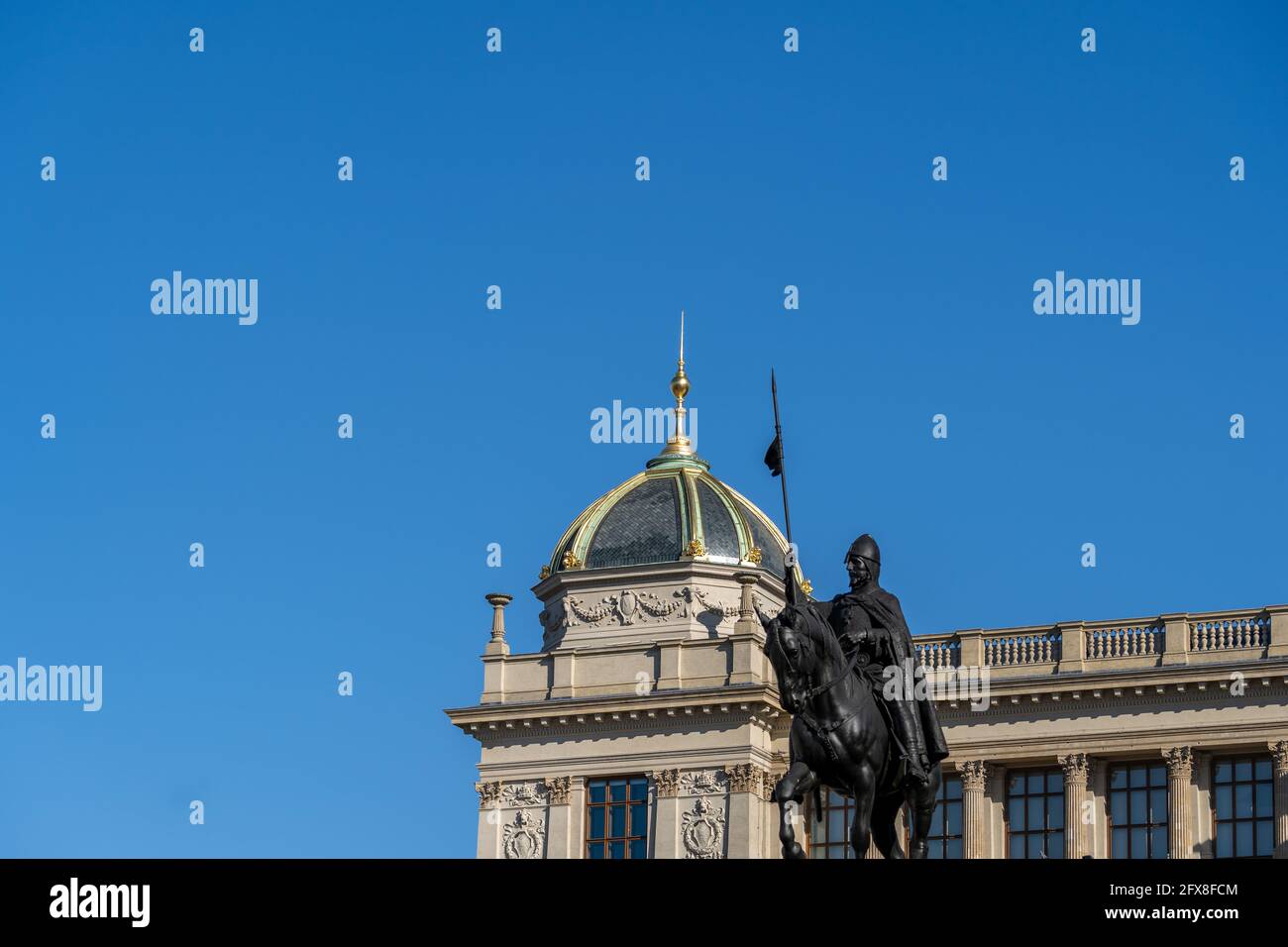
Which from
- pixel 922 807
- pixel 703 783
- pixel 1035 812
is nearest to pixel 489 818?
pixel 703 783

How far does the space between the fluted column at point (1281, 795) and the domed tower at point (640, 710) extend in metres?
12.9

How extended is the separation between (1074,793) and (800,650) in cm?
4463

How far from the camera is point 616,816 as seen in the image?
7600 centimetres

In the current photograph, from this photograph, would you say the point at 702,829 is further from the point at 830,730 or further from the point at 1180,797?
the point at 830,730

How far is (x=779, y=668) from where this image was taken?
28.8m

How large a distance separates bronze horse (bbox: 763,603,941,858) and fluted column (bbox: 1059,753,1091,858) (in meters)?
42.2

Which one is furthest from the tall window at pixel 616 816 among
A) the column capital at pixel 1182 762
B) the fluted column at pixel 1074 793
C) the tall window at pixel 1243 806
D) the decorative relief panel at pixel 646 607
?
the tall window at pixel 1243 806

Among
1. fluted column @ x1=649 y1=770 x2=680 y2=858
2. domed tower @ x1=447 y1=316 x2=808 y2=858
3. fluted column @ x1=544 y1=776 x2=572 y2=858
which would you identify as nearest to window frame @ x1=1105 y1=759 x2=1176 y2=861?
domed tower @ x1=447 y1=316 x2=808 y2=858

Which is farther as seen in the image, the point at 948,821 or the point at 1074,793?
the point at 948,821

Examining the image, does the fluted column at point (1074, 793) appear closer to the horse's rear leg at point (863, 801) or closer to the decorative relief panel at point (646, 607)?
Result: the decorative relief panel at point (646, 607)

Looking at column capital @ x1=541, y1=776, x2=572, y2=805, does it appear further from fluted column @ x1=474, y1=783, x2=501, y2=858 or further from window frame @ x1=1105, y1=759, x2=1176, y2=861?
window frame @ x1=1105, y1=759, x2=1176, y2=861
